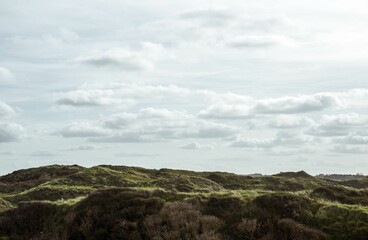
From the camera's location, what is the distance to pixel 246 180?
74125 millimetres

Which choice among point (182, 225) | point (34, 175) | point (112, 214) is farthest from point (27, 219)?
point (34, 175)

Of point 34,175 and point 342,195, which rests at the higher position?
point 34,175

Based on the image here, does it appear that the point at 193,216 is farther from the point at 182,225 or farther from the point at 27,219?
the point at 27,219

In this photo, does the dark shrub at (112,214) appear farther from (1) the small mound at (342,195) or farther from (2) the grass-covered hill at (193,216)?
(1) the small mound at (342,195)

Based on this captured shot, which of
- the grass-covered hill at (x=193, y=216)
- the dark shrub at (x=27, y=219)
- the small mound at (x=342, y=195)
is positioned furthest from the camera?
the small mound at (x=342, y=195)

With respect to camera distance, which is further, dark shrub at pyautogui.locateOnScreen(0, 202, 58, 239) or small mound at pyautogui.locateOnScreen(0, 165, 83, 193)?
small mound at pyautogui.locateOnScreen(0, 165, 83, 193)

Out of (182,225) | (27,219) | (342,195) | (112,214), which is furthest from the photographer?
(342,195)

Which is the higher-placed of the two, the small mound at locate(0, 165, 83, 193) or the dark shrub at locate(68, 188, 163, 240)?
the small mound at locate(0, 165, 83, 193)

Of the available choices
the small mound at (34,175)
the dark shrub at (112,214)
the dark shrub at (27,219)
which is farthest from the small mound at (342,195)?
the small mound at (34,175)

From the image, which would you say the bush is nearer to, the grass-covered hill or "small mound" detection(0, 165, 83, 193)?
the grass-covered hill

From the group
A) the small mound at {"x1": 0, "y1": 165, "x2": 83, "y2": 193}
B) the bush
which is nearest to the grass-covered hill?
the bush

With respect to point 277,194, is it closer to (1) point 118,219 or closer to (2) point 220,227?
(2) point 220,227

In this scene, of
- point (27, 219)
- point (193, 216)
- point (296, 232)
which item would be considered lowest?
point (296, 232)

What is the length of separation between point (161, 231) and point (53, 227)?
7.27 metres
